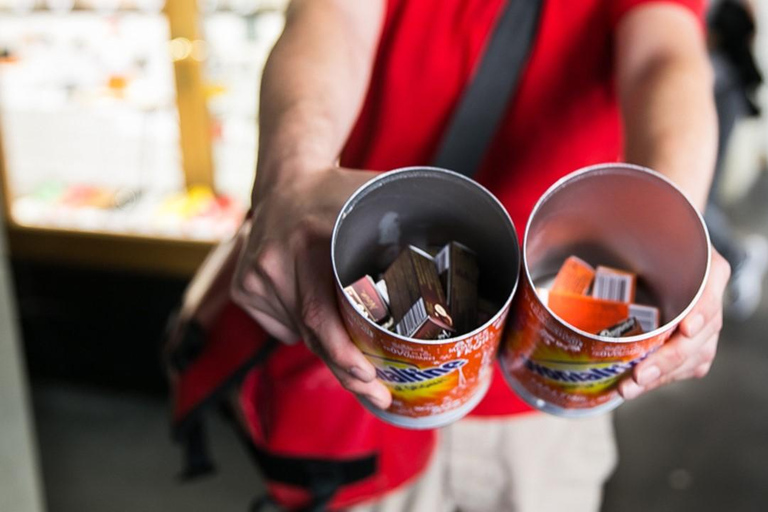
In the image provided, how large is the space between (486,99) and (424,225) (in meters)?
0.25

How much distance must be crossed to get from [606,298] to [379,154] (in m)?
0.35

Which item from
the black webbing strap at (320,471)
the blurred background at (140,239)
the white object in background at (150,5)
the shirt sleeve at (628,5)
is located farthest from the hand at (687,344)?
the white object in background at (150,5)

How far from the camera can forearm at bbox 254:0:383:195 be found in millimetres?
586

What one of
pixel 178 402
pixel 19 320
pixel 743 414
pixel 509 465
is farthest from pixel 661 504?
pixel 19 320

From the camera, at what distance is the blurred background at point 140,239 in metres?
Answer: 1.89

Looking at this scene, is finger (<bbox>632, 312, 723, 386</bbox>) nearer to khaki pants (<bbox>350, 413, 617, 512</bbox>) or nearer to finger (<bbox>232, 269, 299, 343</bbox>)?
finger (<bbox>232, 269, 299, 343</bbox>)

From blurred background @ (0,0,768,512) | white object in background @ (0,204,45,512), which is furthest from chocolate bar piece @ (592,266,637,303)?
blurred background @ (0,0,768,512)

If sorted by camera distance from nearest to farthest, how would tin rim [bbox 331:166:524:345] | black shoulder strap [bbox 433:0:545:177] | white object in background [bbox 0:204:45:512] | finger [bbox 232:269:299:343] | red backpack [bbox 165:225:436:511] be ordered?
tin rim [bbox 331:166:524:345], finger [bbox 232:269:299:343], black shoulder strap [bbox 433:0:545:177], red backpack [bbox 165:225:436:511], white object in background [bbox 0:204:45:512]

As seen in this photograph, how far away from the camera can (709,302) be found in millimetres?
472

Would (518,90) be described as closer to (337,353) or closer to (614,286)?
(614,286)

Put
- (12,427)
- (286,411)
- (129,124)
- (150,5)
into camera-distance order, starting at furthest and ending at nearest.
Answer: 1. (129,124)
2. (150,5)
3. (12,427)
4. (286,411)

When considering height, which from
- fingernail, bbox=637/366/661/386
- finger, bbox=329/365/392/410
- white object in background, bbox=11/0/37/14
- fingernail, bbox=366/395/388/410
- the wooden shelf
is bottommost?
the wooden shelf

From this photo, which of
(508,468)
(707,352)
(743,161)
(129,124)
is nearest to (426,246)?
(707,352)

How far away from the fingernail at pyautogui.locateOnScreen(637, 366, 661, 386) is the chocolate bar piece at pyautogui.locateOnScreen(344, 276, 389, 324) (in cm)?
18
